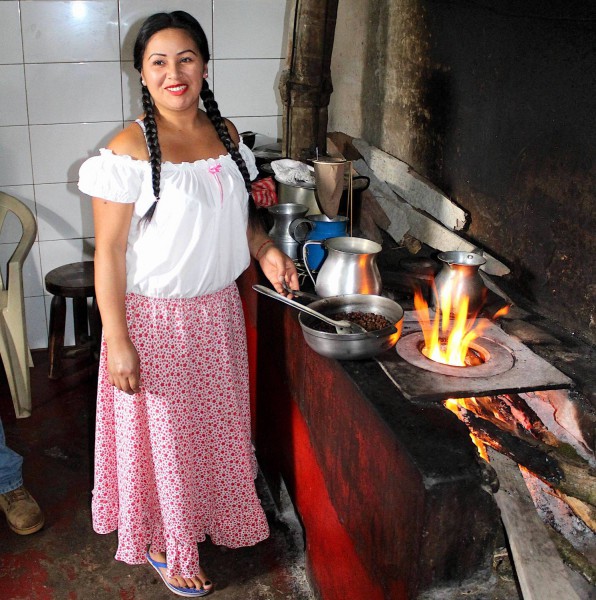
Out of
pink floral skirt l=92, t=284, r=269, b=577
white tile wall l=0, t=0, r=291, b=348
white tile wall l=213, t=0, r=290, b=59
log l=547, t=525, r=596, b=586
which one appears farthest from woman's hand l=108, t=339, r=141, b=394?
white tile wall l=213, t=0, r=290, b=59

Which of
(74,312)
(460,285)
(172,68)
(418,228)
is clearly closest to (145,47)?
(172,68)

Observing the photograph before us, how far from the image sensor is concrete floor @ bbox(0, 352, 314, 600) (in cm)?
254

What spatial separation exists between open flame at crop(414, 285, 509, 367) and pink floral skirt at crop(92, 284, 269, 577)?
2.29 ft

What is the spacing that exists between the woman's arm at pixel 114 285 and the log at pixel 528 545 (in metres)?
1.14

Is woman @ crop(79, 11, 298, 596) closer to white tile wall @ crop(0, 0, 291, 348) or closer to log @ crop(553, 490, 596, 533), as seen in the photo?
log @ crop(553, 490, 596, 533)

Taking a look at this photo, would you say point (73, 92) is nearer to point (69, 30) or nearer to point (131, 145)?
point (69, 30)

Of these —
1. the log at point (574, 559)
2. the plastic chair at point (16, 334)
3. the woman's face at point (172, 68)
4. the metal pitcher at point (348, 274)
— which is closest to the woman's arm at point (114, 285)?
the woman's face at point (172, 68)

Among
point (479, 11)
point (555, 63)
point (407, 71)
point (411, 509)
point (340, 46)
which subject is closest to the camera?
point (411, 509)

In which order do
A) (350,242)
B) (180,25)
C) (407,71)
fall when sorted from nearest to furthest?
(180,25)
(350,242)
(407,71)

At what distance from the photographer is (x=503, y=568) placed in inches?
65.3

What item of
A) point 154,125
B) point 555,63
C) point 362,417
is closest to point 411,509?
point 362,417

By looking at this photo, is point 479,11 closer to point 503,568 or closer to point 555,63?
point 555,63

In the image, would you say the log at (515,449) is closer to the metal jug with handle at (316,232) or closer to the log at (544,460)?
the log at (544,460)

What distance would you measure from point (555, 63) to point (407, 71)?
122 centimetres
